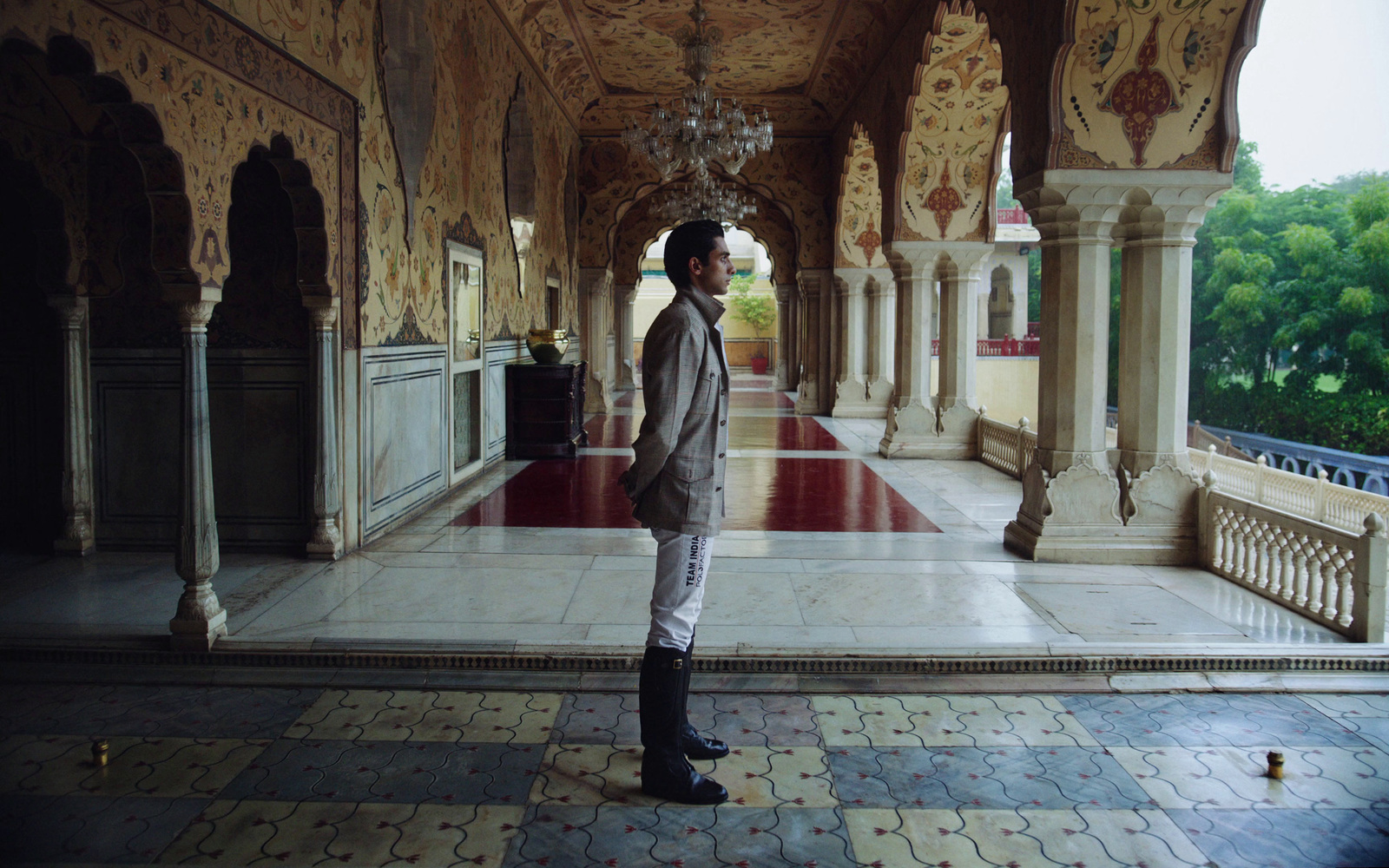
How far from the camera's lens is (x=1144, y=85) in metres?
5.45

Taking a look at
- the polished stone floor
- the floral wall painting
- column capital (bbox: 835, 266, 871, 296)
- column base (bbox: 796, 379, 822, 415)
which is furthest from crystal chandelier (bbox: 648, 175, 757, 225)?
the polished stone floor

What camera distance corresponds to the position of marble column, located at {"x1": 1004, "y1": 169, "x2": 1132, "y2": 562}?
558 centimetres

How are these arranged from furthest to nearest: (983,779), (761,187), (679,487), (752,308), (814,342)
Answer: (752,308), (814,342), (761,187), (983,779), (679,487)

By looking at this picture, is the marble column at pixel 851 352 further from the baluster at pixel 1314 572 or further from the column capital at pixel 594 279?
the baluster at pixel 1314 572

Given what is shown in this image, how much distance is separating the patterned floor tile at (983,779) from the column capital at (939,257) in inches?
295

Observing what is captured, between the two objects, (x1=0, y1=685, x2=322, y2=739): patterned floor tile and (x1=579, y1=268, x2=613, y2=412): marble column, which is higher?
(x1=579, y1=268, x2=613, y2=412): marble column

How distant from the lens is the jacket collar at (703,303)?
2.81m

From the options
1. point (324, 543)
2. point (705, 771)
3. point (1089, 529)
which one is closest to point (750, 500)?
point (1089, 529)

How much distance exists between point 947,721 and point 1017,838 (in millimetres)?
833

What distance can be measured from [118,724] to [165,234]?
190 cm

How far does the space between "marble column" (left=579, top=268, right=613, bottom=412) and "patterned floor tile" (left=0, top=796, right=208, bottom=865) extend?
12.6 m

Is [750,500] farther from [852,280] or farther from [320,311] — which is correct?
[852,280]

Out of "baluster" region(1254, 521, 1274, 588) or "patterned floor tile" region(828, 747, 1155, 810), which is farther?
"baluster" region(1254, 521, 1274, 588)

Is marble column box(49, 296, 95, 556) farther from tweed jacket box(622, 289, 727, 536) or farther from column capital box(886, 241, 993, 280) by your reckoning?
A: column capital box(886, 241, 993, 280)
